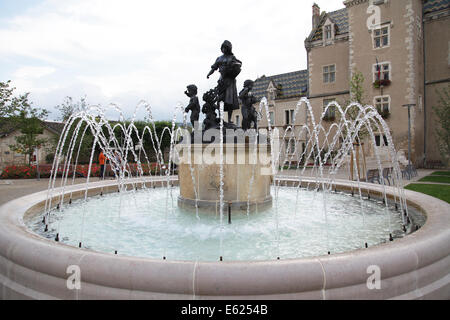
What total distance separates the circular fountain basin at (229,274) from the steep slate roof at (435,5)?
31.4 metres

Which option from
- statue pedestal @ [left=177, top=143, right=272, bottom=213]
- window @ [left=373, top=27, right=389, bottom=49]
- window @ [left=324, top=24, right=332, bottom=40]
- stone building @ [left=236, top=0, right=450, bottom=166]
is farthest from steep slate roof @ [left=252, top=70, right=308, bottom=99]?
statue pedestal @ [left=177, top=143, right=272, bottom=213]

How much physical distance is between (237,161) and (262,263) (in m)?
3.77

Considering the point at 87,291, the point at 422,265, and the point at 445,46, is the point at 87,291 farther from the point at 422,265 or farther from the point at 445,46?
the point at 445,46

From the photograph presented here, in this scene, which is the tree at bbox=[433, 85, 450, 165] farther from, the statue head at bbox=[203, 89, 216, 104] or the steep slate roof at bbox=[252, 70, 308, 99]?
the statue head at bbox=[203, 89, 216, 104]

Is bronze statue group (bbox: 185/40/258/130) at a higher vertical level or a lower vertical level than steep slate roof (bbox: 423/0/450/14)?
lower

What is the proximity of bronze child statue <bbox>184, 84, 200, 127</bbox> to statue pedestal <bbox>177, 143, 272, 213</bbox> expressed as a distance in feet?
4.96

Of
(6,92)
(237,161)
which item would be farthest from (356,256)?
(6,92)

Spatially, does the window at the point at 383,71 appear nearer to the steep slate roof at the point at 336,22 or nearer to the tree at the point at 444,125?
the tree at the point at 444,125

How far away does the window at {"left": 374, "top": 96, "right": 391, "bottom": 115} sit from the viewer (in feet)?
85.0

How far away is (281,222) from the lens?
5809 millimetres

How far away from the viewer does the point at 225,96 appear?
738cm

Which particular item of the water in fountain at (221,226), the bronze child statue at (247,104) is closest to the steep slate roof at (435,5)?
the water in fountain at (221,226)

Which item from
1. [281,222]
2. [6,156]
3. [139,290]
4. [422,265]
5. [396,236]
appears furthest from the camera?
[6,156]

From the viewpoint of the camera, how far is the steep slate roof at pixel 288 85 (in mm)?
37406
